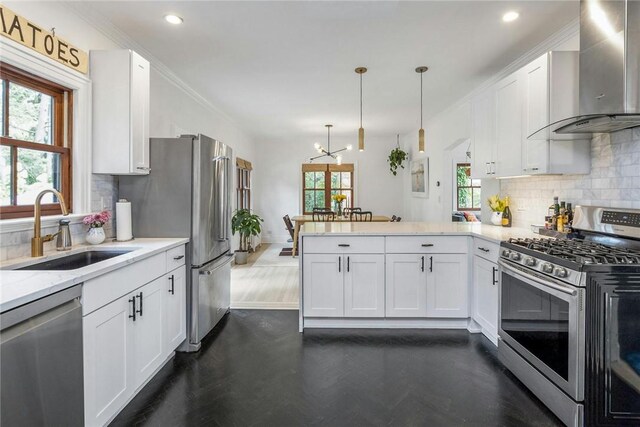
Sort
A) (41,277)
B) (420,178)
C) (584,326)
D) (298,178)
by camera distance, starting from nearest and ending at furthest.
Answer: (41,277)
(584,326)
(420,178)
(298,178)

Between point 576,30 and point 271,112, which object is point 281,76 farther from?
point 576,30

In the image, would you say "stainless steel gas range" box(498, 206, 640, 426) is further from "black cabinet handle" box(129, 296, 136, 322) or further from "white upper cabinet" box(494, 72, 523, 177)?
"black cabinet handle" box(129, 296, 136, 322)

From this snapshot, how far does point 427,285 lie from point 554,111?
70.2 inches

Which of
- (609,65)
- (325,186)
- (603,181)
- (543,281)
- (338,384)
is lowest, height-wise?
(338,384)

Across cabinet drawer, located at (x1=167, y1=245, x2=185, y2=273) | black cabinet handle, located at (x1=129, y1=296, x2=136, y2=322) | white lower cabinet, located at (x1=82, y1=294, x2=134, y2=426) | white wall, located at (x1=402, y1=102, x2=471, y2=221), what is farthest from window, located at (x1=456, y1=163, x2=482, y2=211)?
white lower cabinet, located at (x1=82, y1=294, x2=134, y2=426)

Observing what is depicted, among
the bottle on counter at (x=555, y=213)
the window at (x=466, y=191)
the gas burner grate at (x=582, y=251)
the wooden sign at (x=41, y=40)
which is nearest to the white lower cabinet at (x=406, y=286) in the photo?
the gas burner grate at (x=582, y=251)

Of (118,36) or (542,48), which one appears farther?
(542,48)

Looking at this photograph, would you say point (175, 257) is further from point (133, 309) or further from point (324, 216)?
point (324, 216)

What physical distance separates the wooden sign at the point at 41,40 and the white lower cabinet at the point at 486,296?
3552 millimetres

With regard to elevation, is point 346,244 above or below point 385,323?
above

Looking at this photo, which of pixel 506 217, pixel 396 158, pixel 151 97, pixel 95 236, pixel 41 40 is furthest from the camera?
pixel 396 158

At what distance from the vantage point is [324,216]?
23.0 feet

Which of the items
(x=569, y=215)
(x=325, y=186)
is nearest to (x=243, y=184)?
(x=325, y=186)

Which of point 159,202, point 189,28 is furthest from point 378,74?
point 159,202
